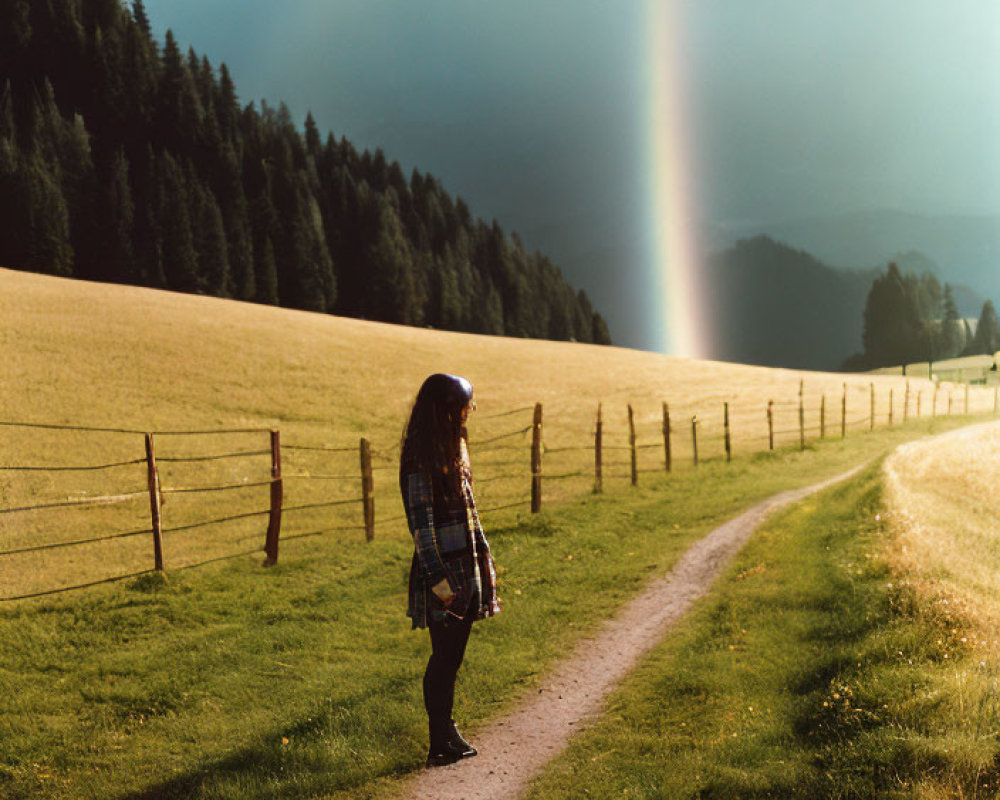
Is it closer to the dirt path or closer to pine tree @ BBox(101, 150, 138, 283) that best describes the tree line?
pine tree @ BBox(101, 150, 138, 283)

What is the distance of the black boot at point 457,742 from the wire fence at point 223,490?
766 cm

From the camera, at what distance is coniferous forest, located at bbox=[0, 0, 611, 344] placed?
233ft

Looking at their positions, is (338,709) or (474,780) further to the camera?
(338,709)

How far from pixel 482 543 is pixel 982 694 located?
3.99 meters

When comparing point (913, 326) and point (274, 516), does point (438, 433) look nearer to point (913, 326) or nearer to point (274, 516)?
point (274, 516)

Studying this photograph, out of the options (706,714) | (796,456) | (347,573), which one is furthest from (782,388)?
(706,714)

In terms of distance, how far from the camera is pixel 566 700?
7.44 m

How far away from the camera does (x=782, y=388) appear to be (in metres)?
47.4

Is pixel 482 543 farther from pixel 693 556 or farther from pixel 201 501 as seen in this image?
pixel 201 501

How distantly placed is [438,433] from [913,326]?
134 metres

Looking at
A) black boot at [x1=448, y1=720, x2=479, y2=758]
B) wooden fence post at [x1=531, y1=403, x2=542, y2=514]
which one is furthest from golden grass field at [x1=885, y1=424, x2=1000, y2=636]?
wooden fence post at [x1=531, y1=403, x2=542, y2=514]

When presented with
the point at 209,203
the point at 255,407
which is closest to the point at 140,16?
the point at 209,203

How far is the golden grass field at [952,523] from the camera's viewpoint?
310 inches

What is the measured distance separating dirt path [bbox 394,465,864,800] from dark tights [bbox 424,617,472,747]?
459 millimetres
